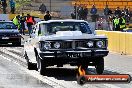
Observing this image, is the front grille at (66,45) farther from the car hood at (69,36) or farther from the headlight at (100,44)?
the headlight at (100,44)

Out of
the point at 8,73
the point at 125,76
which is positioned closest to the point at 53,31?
the point at 8,73

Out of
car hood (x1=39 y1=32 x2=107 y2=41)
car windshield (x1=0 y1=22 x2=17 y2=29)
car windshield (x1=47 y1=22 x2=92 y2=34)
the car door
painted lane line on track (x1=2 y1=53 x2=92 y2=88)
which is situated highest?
car windshield (x1=47 y1=22 x2=92 y2=34)

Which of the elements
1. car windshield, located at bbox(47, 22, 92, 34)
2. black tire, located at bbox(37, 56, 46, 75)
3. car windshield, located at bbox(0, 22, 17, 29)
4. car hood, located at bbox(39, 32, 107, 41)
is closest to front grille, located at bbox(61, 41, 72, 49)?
car hood, located at bbox(39, 32, 107, 41)

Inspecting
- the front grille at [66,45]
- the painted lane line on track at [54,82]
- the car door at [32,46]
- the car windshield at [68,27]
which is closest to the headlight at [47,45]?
the front grille at [66,45]

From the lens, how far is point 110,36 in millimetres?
25719

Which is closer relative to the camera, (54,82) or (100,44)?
(54,82)

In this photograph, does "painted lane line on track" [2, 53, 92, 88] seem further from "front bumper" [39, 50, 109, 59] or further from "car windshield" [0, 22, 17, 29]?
"car windshield" [0, 22, 17, 29]

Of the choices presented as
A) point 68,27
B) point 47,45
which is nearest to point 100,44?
point 47,45

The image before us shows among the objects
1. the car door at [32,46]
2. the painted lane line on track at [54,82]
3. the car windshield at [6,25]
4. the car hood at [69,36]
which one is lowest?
the car windshield at [6,25]

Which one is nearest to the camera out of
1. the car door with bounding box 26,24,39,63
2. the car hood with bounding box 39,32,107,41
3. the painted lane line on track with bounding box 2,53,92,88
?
Answer: the painted lane line on track with bounding box 2,53,92,88

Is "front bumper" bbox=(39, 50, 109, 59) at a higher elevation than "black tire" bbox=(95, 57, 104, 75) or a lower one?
higher

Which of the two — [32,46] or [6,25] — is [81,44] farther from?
[6,25]

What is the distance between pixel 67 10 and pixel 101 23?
7212 millimetres

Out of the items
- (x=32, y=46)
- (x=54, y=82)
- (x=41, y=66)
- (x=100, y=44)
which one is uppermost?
(x=100, y=44)
